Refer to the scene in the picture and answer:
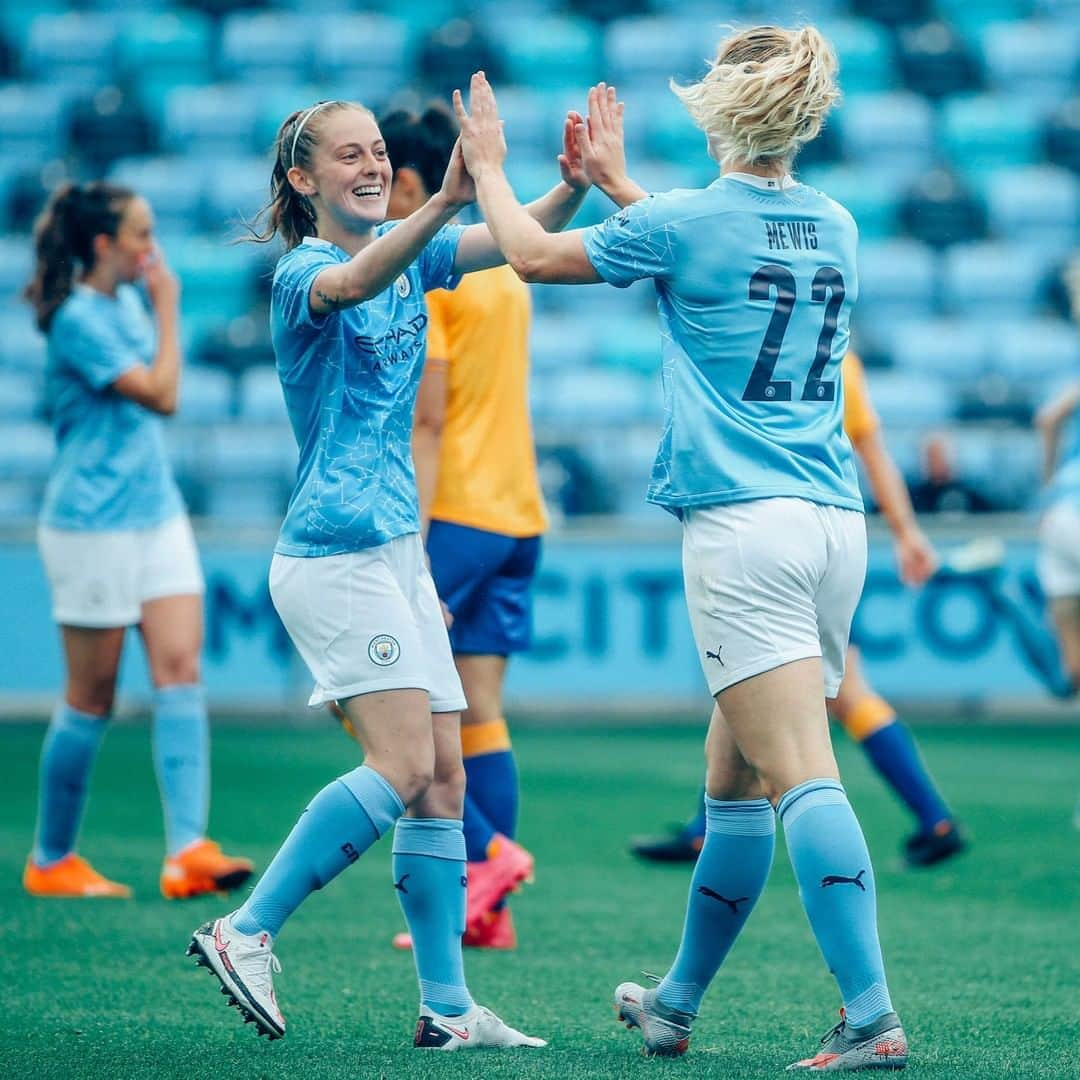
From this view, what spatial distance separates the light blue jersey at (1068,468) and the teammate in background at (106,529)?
3.83m

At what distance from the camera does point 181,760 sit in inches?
227

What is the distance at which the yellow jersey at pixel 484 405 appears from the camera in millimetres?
4996

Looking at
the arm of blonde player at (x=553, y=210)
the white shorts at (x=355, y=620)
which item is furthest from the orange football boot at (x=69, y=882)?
the arm of blonde player at (x=553, y=210)

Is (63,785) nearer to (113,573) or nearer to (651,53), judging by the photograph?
(113,573)

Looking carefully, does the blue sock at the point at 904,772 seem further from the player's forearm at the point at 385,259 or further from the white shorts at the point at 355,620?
the player's forearm at the point at 385,259

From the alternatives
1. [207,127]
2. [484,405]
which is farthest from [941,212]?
[484,405]

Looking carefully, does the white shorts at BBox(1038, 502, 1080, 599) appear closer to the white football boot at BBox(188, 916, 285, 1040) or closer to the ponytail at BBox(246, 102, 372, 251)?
the ponytail at BBox(246, 102, 372, 251)

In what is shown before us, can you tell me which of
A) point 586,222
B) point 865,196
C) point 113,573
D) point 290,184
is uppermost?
point 865,196

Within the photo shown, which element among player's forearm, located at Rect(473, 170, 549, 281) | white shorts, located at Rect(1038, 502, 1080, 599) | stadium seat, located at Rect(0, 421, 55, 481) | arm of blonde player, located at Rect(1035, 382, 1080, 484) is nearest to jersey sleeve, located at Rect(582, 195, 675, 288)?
player's forearm, located at Rect(473, 170, 549, 281)

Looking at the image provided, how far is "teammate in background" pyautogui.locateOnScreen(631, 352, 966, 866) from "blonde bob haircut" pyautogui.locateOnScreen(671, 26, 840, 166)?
2.73m

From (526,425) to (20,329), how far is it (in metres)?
9.48

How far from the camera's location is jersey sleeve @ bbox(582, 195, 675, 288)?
3352mm

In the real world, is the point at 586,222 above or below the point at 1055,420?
above

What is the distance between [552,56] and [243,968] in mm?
13304
